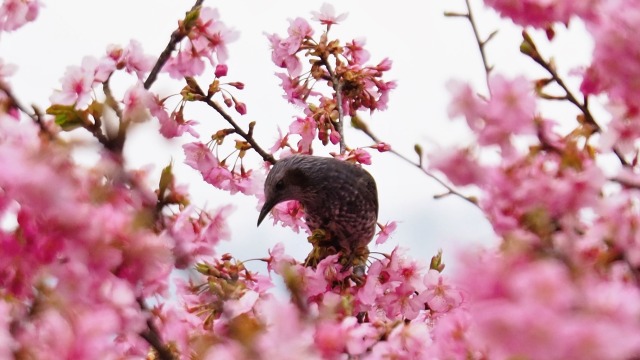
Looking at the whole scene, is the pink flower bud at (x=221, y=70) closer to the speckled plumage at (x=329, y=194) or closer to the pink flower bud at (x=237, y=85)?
the pink flower bud at (x=237, y=85)

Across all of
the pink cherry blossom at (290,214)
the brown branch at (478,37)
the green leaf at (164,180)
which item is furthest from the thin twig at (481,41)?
the pink cherry blossom at (290,214)

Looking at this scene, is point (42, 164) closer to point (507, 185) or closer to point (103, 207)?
point (103, 207)

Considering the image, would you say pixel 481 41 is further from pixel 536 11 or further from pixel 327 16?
pixel 327 16

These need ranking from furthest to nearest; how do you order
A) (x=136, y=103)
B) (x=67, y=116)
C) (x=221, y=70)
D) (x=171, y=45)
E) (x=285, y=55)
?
(x=285, y=55) → (x=221, y=70) → (x=171, y=45) → (x=136, y=103) → (x=67, y=116)

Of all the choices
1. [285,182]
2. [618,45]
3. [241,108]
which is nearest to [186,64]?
[241,108]

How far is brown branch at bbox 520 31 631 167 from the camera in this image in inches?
72.9

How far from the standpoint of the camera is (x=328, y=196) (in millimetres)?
3797

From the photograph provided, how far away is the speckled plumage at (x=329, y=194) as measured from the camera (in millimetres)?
3672

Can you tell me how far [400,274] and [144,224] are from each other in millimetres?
1993

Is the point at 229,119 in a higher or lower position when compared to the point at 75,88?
higher

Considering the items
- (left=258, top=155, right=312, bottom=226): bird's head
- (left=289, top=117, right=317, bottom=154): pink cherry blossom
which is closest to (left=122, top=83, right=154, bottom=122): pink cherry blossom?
(left=258, top=155, right=312, bottom=226): bird's head

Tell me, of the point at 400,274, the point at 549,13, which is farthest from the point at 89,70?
the point at 400,274

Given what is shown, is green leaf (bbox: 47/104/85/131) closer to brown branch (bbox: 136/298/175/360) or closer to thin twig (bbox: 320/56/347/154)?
brown branch (bbox: 136/298/175/360)

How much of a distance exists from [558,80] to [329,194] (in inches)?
77.3
